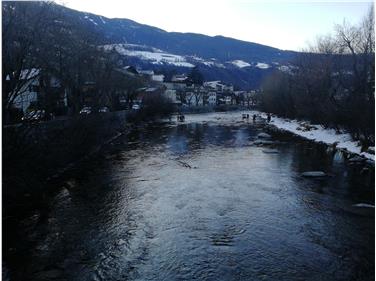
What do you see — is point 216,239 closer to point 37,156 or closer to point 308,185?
point 308,185

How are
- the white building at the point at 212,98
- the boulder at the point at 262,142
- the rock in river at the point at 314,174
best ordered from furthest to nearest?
the white building at the point at 212,98 → the boulder at the point at 262,142 → the rock in river at the point at 314,174

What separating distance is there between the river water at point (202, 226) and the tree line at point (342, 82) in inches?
241

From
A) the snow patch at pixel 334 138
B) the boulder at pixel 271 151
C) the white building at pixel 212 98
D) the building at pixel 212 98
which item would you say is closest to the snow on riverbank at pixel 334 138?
the snow patch at pixel 334 138

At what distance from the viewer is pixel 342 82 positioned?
1144 inches

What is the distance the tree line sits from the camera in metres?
21.8

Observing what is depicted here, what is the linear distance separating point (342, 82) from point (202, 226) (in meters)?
23.3

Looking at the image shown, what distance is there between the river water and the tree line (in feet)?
20.1

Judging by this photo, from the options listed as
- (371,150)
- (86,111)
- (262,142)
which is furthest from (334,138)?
(86,111)

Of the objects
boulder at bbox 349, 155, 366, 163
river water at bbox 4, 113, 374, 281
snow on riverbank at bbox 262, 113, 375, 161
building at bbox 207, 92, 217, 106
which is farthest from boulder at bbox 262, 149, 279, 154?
building at bbox 207, 92, 217, 106

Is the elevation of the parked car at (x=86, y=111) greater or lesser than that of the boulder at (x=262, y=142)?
greater

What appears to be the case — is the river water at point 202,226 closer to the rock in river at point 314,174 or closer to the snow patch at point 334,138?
the rock in river at point 314,174

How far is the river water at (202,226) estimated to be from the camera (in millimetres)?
7242

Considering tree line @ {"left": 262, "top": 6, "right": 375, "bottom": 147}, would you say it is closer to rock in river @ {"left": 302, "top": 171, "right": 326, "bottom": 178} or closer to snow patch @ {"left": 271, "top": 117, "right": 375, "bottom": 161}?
snow patch @ {"left": 271, "top": 117, "right": 375, "bottom": 161}

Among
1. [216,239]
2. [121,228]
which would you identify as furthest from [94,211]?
[216,239]
